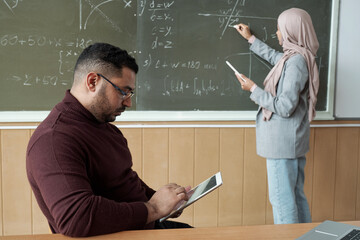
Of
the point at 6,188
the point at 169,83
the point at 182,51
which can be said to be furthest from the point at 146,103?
the point at 6,188

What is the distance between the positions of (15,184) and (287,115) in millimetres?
1828

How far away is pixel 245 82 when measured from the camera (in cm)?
256

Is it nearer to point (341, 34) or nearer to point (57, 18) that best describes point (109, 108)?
point (57, 18)

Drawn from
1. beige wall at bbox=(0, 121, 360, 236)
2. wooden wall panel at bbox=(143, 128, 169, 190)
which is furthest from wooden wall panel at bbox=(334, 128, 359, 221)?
wooden wall panel at bbox=(143, 128, 169, 190)

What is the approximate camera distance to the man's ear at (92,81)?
1.36m

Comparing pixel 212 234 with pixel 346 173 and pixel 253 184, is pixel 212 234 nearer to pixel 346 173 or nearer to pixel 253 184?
pixel 253 184

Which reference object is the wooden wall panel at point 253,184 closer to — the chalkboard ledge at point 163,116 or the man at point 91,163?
the chalkboard ledge at point 163,116

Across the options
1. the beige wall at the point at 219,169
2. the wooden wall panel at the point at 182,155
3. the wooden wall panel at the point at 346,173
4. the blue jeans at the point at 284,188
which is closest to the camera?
the blue jeans at the point at 284,188

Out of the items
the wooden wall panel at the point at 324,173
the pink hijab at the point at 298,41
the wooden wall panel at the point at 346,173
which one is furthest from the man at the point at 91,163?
the wooden wall panel at the point at 346,173

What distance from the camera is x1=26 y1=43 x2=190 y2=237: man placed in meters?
1.14

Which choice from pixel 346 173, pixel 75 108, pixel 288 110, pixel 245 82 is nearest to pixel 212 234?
pixel 75 108

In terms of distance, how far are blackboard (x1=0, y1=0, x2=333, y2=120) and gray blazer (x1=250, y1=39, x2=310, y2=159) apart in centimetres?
43

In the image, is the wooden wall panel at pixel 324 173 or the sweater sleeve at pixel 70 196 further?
the wooden wall panel at pixel 324 173

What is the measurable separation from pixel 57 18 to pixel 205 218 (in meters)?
1.73
